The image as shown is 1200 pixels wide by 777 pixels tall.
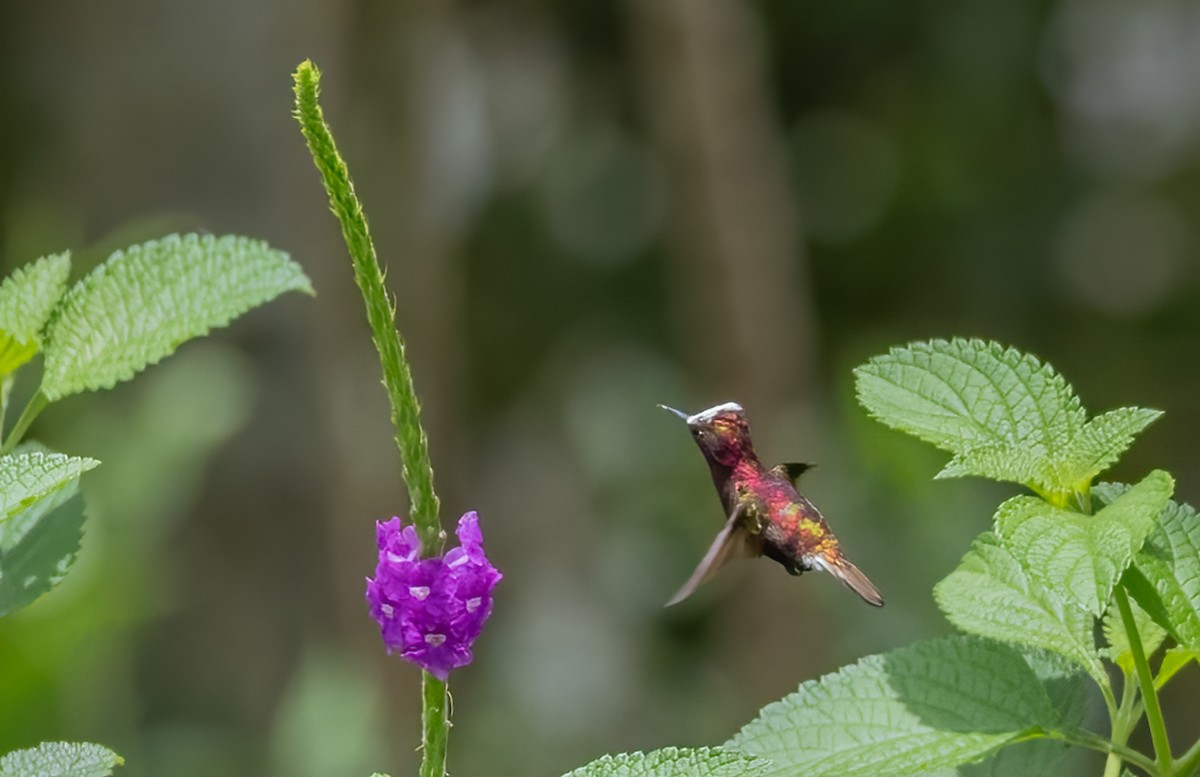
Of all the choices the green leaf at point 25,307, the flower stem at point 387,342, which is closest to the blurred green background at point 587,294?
the green leaf at point 25,307

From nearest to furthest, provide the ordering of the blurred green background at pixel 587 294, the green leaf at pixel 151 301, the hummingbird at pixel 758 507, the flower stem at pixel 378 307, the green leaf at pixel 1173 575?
the flower stem at pixel 378 307, the green leaf at pixel 1173 575, the green leaf at pixel 151 301, the hummingbird at pixel 758 507, the blurred green background at pixel 587 294

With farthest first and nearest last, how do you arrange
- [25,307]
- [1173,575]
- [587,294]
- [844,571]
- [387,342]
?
[587,294] < [844,571] < [25,307] < [1173,575] < [387,342]

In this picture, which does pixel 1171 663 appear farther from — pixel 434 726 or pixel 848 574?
pixel 434 726

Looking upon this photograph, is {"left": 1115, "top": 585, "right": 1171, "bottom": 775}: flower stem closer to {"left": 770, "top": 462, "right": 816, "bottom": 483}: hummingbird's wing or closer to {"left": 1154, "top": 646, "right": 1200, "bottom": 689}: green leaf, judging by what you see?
{"left": 1154, "top": 646, "right": 1200, "bottom": 689}: green leaf

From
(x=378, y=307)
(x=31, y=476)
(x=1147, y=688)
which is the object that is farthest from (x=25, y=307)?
(x=1147, y=688)

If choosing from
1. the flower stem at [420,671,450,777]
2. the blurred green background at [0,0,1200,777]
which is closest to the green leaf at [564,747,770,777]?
the flower stem at [420,671,450,777]

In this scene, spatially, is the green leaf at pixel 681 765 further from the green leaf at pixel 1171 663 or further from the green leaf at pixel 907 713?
the green leaf at pixel 1171 663

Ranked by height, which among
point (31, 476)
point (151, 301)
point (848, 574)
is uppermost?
point (151, 301)
